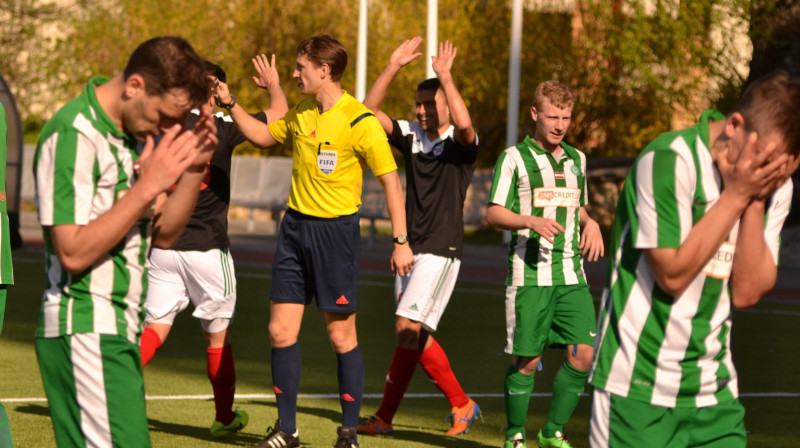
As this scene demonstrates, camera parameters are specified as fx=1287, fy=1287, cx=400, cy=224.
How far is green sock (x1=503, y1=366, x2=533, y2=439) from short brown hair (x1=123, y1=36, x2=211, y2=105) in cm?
384

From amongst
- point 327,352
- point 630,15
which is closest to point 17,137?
point 327,352

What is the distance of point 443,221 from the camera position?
7930 millimetres

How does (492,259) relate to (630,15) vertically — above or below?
below

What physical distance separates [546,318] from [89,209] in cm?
387

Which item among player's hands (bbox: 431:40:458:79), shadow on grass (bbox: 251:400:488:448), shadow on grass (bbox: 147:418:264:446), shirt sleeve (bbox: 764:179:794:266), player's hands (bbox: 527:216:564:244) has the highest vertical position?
player's hands (bbox: 431:40:458:79)

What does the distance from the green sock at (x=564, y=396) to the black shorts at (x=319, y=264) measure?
125 cm

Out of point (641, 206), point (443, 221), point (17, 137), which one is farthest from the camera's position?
point (17, 137)

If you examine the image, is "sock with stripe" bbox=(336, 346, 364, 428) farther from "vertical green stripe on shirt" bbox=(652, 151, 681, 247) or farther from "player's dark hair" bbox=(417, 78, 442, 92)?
"vertical green stripe on shirt" bbox=(652, 151, 681, 247)

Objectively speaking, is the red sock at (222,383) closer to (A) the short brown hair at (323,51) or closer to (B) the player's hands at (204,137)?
(A) the short brown hair at (323,51)

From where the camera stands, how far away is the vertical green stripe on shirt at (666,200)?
3766mm

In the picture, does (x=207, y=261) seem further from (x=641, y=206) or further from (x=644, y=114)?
(x=644, y=114)

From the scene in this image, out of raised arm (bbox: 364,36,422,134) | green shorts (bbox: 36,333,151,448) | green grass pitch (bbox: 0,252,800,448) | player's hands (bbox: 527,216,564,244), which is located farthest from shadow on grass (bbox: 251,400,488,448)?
green shorts (bbox: 36,333,151,448)

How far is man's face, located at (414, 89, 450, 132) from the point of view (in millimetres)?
7953

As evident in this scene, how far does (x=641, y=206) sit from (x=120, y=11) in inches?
1391
